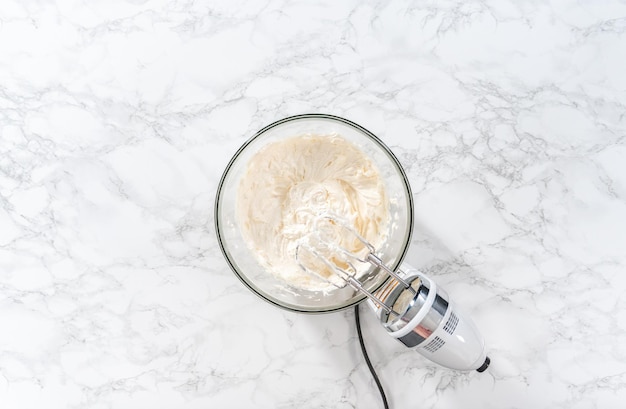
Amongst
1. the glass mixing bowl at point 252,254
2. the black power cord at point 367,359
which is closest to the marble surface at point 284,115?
the black power cord at point 367,359

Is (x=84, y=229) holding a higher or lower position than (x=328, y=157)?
lower

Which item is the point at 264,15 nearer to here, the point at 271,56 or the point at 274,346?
the point at 271,56

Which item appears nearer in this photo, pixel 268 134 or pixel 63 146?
pixel 268 134

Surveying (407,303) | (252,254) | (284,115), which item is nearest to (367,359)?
(407,303)

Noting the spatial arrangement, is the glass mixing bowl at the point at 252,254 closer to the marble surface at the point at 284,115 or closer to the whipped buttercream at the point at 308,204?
the whipped buttercream at the point at 308,204

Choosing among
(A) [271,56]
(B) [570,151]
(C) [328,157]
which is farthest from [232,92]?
(B) [570,151]

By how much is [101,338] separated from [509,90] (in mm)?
819

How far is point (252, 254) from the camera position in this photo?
2.86 feet

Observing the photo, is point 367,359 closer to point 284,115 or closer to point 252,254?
point 252,254

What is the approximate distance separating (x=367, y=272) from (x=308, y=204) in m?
0.14

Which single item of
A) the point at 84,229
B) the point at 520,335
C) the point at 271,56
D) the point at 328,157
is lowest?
the point at 520,335

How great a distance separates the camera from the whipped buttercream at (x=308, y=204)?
0.87 m

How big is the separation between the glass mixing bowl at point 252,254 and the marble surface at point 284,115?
12cm

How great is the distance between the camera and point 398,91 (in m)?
0.98
